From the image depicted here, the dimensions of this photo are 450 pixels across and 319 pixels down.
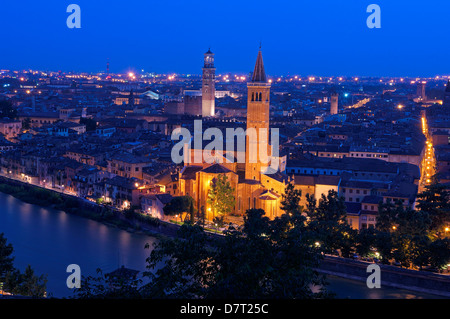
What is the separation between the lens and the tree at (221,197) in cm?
777

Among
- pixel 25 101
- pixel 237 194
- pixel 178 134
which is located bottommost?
pixel 237 194

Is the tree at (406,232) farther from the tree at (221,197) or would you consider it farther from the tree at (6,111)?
the tree at (6,111)

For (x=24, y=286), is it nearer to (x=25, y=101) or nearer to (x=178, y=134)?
(x=178, y=134)

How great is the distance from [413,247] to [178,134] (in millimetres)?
9805

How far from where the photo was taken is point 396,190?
8.10 m

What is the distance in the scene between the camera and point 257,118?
8.46 metres

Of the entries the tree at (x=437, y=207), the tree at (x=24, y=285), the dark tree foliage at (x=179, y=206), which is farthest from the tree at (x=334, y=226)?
the tree at (x=24, y=285)

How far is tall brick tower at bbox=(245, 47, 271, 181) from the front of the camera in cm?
841

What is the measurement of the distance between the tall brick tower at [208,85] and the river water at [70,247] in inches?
444

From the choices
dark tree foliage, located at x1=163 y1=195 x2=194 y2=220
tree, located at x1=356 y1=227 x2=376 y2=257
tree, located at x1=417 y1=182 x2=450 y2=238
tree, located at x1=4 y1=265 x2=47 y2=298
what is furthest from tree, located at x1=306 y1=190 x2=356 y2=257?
tree, located at x1=4 y1=265 x2=47 y2=298

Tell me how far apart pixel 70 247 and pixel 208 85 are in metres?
13.4

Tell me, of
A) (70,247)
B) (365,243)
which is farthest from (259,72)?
(70,247)

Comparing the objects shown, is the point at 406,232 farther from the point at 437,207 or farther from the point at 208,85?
the point at 208,85
